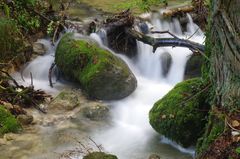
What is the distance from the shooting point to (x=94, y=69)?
8.85m

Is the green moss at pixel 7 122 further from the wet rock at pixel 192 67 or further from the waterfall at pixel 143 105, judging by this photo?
the wet rock at pixel 192 67

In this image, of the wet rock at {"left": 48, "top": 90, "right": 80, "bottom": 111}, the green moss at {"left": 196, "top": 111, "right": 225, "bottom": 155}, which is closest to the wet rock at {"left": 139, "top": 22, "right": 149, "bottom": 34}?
the wet rock at {"left": 48, "top": 90, "right": 80, "bottom": 111}

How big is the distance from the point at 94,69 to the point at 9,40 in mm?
2272

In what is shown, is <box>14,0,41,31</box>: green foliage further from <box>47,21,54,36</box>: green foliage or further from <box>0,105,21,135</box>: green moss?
<box>0,105,21,135</box>: green moss

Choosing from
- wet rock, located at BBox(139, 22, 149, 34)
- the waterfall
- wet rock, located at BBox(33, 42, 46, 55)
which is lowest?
the waterfall

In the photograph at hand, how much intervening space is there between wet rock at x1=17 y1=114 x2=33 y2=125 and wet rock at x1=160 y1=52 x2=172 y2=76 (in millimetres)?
3919

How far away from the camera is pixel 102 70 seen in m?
8.77

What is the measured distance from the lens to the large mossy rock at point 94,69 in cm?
879

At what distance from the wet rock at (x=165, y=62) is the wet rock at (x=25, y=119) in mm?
3919

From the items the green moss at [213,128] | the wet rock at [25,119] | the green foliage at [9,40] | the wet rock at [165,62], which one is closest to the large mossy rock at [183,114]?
the green moss at [213,128]

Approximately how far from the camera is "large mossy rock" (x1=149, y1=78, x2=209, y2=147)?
6082 mm

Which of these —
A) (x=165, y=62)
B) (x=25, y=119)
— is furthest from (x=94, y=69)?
(x=165, y=62)

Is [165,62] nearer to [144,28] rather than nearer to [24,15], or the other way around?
[144,28]

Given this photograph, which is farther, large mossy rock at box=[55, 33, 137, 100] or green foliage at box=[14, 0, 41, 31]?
green foliage at box=[14, 0, 41, 31]
